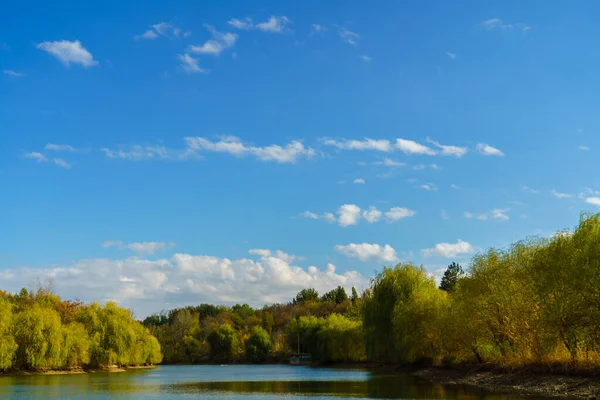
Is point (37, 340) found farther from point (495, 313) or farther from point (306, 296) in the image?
point (306, 296)

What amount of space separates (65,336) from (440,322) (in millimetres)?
40611

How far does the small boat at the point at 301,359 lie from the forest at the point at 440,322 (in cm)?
121

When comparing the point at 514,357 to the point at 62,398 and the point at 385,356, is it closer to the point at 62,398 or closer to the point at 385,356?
the point at 385,356

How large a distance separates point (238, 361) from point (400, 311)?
81.6 metres

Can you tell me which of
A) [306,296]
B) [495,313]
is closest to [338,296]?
[306,296]

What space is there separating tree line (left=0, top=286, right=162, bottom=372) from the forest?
0.12m

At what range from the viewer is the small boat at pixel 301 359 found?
101m

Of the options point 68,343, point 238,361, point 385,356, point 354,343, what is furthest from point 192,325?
point 385,356

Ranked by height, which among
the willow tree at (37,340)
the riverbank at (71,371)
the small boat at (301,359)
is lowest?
the small boat at (301,359)

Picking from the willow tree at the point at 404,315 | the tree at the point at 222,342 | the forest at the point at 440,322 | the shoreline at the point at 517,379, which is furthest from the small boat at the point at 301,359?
the shoreline at the point at 517,379

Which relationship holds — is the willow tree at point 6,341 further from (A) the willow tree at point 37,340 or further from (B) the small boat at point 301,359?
(B) the small boat at point 301,359

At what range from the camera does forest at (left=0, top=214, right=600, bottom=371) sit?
28.1 meters

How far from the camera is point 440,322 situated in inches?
1747

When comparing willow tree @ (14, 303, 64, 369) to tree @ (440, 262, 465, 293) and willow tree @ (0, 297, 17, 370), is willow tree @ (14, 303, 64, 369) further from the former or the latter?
tree @ (440, 262, 465, 293)
